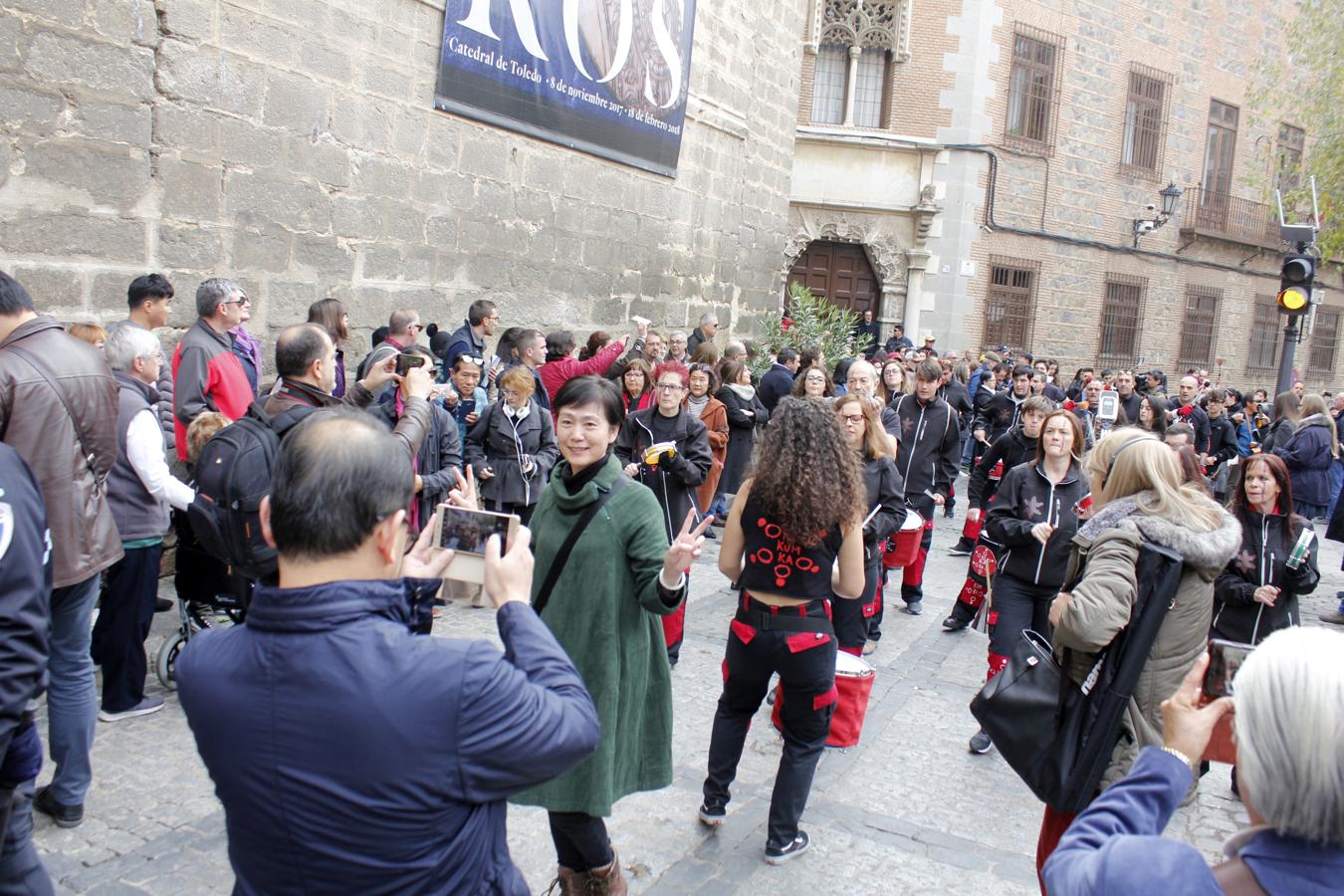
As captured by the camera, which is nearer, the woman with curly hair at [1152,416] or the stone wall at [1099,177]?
the woman with curly hair at [1152,416]

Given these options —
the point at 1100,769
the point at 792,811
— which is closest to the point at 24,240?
the point at 792,811

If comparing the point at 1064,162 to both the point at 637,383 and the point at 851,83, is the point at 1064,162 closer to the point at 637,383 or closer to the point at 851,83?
the point at 851,83

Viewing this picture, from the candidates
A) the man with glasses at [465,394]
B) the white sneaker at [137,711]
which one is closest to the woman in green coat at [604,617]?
the white sneaker at [137,711]

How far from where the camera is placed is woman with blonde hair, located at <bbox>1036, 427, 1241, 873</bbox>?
3.32 m

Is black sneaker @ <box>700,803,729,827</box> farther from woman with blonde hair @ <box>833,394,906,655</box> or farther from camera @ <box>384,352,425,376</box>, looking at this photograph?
camera @ <box>384,352,425,376</box>

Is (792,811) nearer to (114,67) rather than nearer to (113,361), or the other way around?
(113,361)

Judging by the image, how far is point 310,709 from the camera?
5.40 ft

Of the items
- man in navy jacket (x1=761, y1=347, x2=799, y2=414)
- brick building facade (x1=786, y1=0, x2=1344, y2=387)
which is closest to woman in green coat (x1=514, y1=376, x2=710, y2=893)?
man in navy jacket (x1=761, y1=347, x2=799, y2=414)

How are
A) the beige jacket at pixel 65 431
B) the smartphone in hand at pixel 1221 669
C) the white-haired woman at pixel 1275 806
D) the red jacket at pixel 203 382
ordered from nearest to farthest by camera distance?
1. the white-haired woman at pixel 1275 806
2. the smartphone in hand at pixel 1221 669
3. the beige jacket at pixel 65 431
4. the red jacket at pixel 203 382

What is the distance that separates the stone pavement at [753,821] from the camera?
12.2 feet

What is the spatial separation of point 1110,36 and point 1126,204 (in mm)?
3547

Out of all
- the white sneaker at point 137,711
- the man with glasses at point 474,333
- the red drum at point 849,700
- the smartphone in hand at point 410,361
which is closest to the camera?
the red drum at point 849,700

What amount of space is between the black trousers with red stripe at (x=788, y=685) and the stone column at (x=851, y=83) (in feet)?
59.3

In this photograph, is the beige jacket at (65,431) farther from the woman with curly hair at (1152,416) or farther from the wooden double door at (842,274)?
the wooden double door at (842,274)
